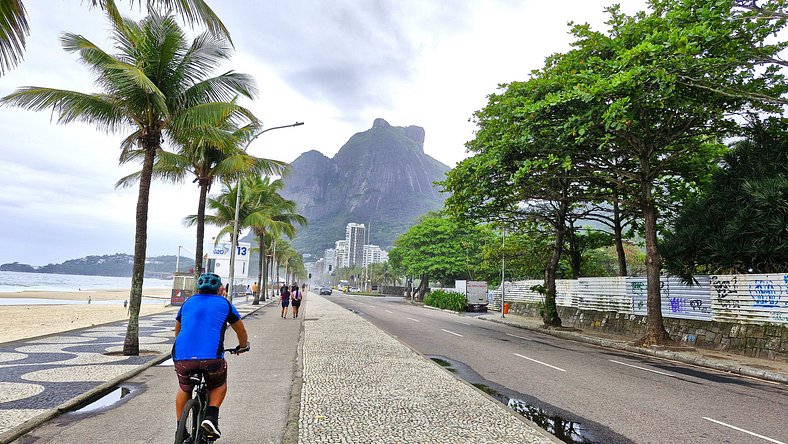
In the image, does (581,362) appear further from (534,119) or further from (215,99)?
(215,99)

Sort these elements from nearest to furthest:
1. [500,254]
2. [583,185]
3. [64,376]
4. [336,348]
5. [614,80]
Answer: [64,376] → [614,80] → [336,348] → [583,185] → [500,254]

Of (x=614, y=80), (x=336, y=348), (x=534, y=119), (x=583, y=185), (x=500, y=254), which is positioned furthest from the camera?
(x=500, y=254)

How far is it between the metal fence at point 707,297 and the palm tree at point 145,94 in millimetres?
15818

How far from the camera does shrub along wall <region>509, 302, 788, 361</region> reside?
1262 cm

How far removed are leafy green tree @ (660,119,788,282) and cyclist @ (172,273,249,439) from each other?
15155 millimetres

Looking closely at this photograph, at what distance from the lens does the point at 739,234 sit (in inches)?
553

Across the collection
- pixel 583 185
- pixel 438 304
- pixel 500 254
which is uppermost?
pixel 583 185

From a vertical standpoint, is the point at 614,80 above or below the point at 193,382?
above

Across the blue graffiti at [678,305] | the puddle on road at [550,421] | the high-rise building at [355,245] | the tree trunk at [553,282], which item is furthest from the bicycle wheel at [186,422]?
the high-rise building at [355,245]

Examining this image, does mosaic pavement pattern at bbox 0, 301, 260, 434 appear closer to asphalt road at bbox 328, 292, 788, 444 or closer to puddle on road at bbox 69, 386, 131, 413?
puddle on road at bbox 69, 386, 131, 413

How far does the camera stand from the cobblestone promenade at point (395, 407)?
5.01 m

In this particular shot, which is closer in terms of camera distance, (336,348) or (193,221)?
(336,348)

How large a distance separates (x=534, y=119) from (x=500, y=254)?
16668 millimetres

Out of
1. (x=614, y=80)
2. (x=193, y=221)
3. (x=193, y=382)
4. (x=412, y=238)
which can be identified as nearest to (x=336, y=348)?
(x=193, y=382)
